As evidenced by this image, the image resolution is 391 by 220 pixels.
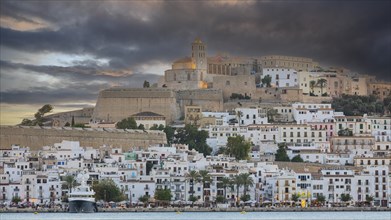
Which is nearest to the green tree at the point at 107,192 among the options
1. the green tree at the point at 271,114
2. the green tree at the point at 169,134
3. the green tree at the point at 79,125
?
the green tree at the point at 169,134

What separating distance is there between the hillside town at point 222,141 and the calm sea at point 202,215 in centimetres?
181

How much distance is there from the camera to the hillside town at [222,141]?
5772 cm

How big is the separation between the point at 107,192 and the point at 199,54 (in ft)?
105

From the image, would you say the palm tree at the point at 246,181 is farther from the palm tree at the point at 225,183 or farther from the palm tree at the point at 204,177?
the palm tree at the point at 204,177

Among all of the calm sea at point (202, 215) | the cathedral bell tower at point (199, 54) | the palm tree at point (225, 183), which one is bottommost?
the calm sea at point (202, 215)

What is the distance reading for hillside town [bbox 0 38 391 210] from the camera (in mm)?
57719

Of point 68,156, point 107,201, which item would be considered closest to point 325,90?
point 68,156

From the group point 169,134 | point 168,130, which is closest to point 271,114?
point 168,130

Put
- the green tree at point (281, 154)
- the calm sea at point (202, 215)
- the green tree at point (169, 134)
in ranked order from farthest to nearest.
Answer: the green tree at point (169, 134)
the green tree at point (281, 154)
the calm sea at point (202, 215)

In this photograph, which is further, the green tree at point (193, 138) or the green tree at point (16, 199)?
the green tree at point (193, 138)

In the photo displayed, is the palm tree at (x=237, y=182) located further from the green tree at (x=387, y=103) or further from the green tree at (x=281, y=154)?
the green tree at (x=387, y=103)

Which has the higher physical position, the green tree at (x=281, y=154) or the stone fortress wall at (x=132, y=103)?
the stone fortress wall at (x=132, y=103)

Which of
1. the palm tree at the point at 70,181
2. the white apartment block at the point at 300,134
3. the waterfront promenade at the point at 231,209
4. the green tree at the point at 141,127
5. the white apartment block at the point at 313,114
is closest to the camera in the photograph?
the waterfront promenade at the point at 231,209

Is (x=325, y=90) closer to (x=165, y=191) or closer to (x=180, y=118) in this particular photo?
(x=180, y=118)
